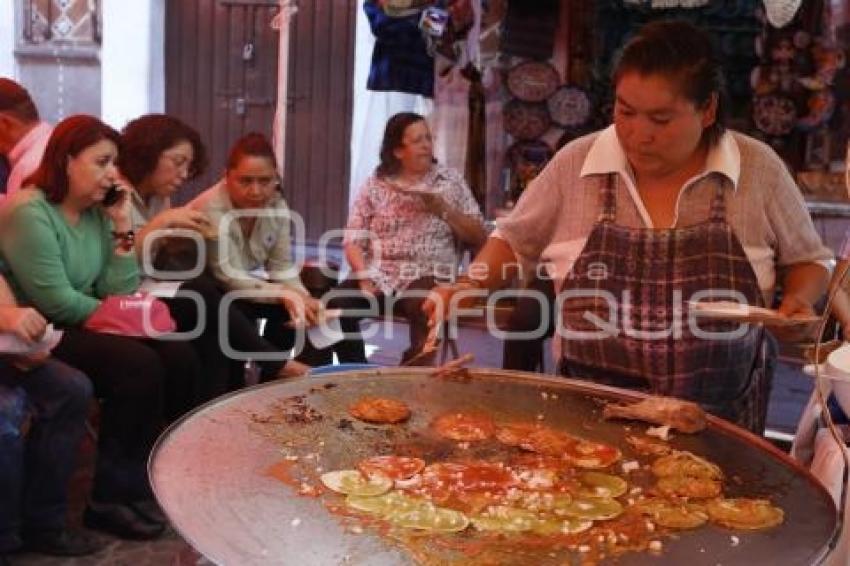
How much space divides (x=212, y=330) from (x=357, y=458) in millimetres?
2342

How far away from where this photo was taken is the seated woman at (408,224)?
488cm

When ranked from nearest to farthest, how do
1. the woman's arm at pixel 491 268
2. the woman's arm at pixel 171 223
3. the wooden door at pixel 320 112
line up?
1. the woman's arm at pixel 491 268
2. the woman's arm at pixel 171 223
3. the wooden door at pixel 320 112

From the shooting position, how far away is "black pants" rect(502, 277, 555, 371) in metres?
4.61

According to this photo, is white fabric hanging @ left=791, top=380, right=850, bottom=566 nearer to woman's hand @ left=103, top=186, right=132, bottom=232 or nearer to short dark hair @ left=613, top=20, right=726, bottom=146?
short dark hair @ left=613, top=20, right=726, bottom=146

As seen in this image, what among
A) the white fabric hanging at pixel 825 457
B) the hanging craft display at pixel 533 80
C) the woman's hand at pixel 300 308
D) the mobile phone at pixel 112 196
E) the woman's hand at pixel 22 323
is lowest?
the woman's hand at pixel 300 308

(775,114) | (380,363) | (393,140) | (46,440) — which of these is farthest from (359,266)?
(775,114)

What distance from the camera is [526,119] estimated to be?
225 inches

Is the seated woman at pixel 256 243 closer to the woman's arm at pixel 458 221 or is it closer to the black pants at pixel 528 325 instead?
the woman's arm at pixel 458 221

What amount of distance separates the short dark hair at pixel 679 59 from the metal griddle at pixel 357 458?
29.6 inches

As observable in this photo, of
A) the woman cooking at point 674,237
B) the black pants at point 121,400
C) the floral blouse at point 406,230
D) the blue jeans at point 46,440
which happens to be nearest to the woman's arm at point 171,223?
the black pants at point 121,400

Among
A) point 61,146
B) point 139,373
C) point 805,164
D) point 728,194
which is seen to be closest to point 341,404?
point 728,194

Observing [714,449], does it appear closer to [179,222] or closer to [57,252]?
[57,252]

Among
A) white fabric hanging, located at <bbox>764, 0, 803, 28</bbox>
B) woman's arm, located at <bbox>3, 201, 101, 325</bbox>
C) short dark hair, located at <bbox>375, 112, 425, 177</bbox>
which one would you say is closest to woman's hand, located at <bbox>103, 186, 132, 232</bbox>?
woman's arm, located at <bbox>3, 201, 101, 325</bbox>

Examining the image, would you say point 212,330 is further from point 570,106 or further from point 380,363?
point 570,106
